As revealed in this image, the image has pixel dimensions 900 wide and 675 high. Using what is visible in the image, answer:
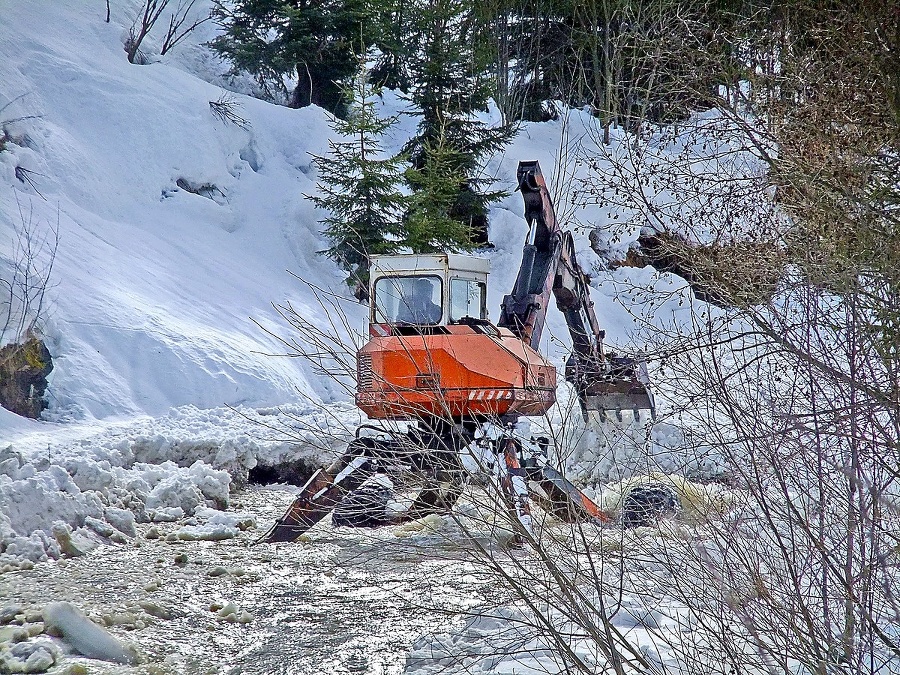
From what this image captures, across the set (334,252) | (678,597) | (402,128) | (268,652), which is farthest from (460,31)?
(678,597)

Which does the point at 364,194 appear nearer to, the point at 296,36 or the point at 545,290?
the point at 296,36

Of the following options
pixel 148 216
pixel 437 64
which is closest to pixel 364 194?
pixel 148 216

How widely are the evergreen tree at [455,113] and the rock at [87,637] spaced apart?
13.7 meters

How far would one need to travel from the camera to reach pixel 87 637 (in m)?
5.34

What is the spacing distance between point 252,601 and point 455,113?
50.5ft

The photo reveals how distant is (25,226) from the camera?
1411 cm

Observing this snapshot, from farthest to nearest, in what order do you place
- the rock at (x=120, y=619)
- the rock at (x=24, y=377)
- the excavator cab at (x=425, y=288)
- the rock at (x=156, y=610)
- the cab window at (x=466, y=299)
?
the rock at (x=24, y=377) < the cab window at (x=466, y=299) < the excavator cab at (x=425, y=288) < the rock at (x=156, y=610) < the rock at (x=120, y=619)

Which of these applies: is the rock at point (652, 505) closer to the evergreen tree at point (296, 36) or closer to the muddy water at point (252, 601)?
the muddy water at point (252, 601)

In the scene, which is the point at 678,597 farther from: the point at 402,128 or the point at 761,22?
the point at 402,128

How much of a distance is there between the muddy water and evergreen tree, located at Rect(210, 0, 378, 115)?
16.2 meters

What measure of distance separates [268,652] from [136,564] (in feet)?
7.12

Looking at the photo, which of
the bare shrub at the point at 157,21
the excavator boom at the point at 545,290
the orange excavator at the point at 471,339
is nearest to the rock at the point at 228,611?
the orange excavator at the point at 471,339

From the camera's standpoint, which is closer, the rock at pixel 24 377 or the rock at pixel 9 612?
the rock at pixel 9 612

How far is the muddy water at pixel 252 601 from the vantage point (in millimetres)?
5434
